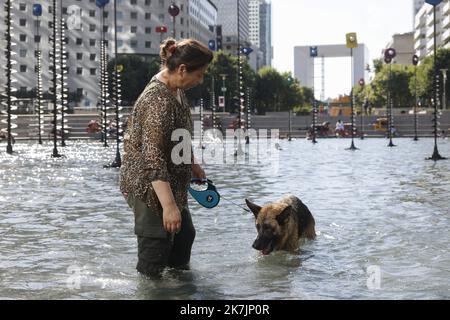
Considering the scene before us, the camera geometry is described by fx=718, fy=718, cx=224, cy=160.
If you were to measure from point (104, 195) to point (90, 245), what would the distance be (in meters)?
5.84

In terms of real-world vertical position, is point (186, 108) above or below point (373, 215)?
above

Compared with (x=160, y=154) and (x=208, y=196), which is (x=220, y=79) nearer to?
(x=208, y=196)

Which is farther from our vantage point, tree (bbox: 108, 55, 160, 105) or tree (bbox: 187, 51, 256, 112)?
tree (bbox: 108, 55, 160, 105)

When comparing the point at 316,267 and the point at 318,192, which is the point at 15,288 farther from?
the point at 318,192

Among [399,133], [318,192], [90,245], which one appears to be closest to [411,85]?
[399,133]

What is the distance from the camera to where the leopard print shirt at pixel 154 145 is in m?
4.94

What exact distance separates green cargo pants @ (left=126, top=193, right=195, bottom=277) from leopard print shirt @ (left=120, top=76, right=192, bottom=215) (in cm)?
8

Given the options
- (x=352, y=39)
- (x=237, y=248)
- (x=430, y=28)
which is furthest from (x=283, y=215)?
(x=430, y=28)

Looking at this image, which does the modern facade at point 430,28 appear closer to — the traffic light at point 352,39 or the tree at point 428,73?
the tree at point 428,73

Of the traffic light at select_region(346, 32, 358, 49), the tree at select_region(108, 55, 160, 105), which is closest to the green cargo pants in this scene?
the traffic light at select_region(346, 32, 358, 49)

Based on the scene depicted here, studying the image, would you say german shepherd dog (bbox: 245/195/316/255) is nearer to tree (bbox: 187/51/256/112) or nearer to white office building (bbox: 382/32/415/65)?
tree (bbox: 187/51/256/112)

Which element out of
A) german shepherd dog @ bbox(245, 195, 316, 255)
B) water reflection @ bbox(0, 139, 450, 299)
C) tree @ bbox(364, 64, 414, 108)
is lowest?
water reflection @ bbox(0, 139, 450, 299)

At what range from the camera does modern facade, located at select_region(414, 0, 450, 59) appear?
5007 inches
